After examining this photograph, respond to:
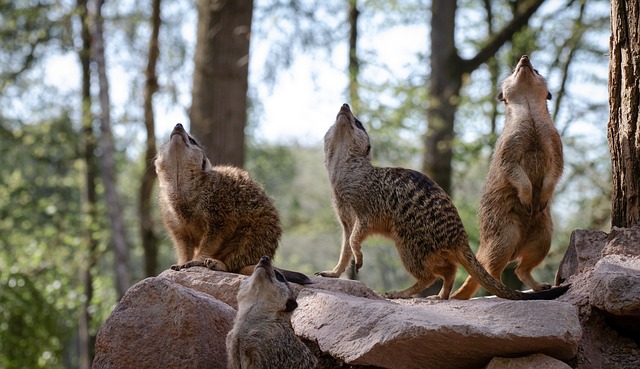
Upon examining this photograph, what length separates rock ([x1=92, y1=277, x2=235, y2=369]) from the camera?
506 cm

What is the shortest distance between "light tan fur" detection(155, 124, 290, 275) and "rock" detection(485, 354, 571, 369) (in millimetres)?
2218

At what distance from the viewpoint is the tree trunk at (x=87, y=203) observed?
15945mm

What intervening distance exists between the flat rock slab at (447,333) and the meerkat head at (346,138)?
5.58 feet

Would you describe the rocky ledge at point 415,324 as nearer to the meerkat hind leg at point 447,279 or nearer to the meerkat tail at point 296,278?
the meerkat tail at point 296,278

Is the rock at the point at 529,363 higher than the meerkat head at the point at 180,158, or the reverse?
the meerkat head at the point at 180,158

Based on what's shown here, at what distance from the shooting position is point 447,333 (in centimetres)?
437

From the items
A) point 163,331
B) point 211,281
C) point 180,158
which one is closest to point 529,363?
point 163,331

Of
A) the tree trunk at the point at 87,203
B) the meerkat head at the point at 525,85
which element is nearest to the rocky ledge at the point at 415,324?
the meerkat head at the point at 525,85

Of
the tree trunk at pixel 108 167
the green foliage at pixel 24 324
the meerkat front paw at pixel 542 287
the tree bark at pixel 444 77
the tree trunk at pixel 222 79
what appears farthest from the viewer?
the green foliage at pixel 24 324

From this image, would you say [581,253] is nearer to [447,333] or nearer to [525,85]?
[525,85]

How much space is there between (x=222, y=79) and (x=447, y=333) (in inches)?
264

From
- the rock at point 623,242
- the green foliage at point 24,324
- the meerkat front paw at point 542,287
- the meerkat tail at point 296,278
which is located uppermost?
the rock at point 623,242

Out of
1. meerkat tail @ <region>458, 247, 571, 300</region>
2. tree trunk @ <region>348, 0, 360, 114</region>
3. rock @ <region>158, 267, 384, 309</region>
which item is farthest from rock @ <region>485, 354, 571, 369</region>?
tree trunk @ <region>348, 0, 360, 114</region>

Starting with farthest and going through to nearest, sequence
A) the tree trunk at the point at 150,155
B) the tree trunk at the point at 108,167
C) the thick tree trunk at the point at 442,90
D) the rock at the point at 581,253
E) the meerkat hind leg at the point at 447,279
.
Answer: the thick tree trunk at the point at 442,90
the tree trunk at the point at 108,167
the tree trunk at the point at 150,155
the meerkat hind leg at the point at 447,279
the rock at the point at 581,253
